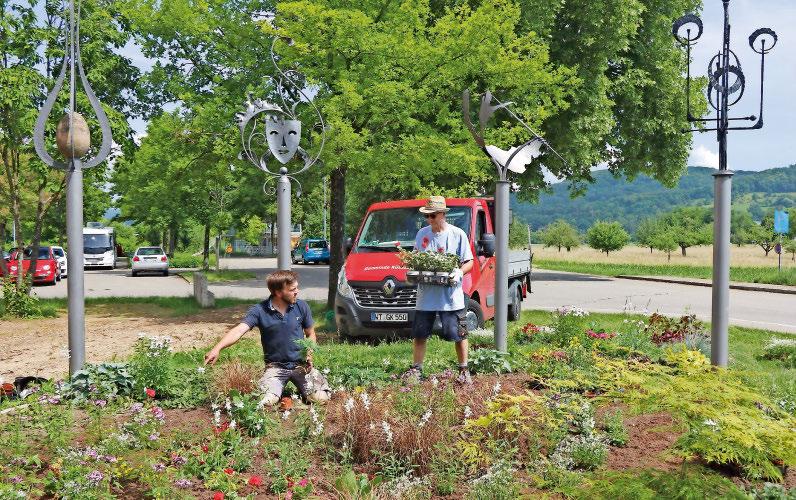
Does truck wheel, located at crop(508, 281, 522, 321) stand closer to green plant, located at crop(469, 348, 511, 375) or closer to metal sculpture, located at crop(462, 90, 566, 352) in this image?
metal sculpture, located at crop(462, 90, 566, 352)

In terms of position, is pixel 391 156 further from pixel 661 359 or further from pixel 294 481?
pixel 294 481

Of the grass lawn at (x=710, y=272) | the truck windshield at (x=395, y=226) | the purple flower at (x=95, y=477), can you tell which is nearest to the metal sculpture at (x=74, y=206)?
the purple flower at (x=95, y=477)

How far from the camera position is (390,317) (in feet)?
33.9

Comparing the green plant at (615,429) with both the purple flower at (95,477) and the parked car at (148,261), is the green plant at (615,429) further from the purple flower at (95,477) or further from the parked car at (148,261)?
the parked car at (148,261)

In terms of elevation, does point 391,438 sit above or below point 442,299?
below

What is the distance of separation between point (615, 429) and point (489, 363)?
2125mm

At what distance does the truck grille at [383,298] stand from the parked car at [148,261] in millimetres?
27925

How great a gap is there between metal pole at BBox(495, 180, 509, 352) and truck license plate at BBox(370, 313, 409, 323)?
2.89 metres

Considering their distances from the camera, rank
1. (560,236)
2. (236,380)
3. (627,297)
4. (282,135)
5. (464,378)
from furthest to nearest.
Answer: (560,236) < (627,297) < (282,135) < (464,378) < (236,380)

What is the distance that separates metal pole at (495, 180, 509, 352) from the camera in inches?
295

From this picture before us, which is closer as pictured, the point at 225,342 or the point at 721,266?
the point at 225,342

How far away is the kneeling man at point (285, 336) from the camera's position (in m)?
5.88

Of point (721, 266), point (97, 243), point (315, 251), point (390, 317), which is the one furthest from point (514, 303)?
point (315, 251)

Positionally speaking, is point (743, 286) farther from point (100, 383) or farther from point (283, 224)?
point (100, 383)
